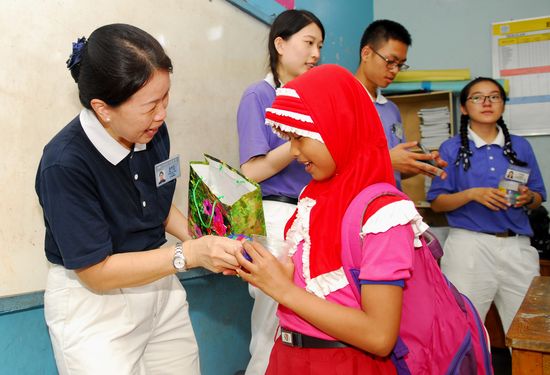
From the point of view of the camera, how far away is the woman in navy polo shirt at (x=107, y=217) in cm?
115

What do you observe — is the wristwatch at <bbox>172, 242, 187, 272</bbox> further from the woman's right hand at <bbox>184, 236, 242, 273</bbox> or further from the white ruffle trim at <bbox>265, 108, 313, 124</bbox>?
the white ruffle trim at <bbox>265, 108, 313, 124</bbox>

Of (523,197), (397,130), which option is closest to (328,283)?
(397,130)

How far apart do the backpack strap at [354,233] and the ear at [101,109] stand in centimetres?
63

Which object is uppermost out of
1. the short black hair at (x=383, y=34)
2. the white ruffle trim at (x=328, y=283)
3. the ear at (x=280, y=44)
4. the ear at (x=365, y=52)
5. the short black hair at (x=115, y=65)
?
the short black hair at (x=383, y=34)

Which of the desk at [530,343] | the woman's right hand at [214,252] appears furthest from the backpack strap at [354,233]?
the desk at [530,343]

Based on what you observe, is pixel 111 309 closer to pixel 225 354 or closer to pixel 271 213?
pixel 271 213

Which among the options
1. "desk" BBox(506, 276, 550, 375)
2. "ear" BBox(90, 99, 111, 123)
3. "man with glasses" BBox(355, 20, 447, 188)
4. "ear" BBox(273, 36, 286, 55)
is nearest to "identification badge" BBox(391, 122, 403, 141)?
"man with glasses" BBox(355, 20, 447, 188)

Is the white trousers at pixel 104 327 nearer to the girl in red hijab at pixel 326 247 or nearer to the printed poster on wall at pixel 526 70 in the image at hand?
the girl in red hijab at pixel 326 247

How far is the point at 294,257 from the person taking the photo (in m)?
1.27

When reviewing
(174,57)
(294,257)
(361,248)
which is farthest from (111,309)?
(174,57)

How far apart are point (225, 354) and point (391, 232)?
4.81ft

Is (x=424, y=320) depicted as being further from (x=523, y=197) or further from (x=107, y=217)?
(x=523, y=197)

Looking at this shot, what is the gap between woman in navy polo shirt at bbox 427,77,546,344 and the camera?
257 centimetres

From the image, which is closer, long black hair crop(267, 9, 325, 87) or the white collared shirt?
the white collared shirt
